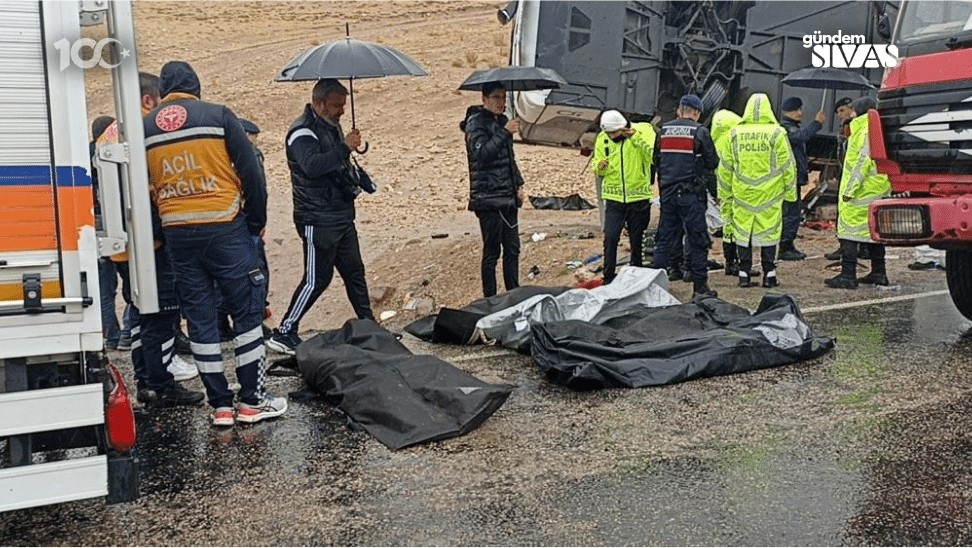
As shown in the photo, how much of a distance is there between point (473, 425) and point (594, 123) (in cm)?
779

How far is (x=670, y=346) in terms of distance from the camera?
20.5 ft

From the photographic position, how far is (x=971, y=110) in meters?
6.00

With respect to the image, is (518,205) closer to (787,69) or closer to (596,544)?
(596,544)

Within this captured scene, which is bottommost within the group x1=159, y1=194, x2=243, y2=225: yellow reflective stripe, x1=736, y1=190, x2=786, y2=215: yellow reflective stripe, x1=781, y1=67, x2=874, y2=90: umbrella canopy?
x1=736, y1=190, x2=786, y2=215: yellow reflective stripe

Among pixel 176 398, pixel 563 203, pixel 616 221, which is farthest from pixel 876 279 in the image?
pixel 563 203

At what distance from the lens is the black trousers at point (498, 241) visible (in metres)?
8.52

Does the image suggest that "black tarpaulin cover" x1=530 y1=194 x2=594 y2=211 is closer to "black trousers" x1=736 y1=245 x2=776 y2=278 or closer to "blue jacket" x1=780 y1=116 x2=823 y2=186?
"blue jacket" x1=780 y1=116 x2=823 y2=186

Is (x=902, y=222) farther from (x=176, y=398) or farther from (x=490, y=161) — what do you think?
(x=176, y=398)

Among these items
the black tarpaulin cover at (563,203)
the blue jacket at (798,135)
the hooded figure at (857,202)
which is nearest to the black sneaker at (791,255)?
the blue jacket at (798,135)

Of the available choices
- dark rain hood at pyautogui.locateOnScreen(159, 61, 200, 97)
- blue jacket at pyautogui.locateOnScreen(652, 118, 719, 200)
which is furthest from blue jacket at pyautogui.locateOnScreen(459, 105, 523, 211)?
dark rain hood at pyautogui.locateOnScreen(159, 61, 200, 97)

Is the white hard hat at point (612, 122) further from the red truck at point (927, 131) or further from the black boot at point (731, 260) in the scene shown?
the red truck at point (927, 131)

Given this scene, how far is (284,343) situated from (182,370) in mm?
768

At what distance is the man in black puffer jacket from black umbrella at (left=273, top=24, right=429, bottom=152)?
1.50 metres

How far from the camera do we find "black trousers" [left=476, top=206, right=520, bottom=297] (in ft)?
28.0
